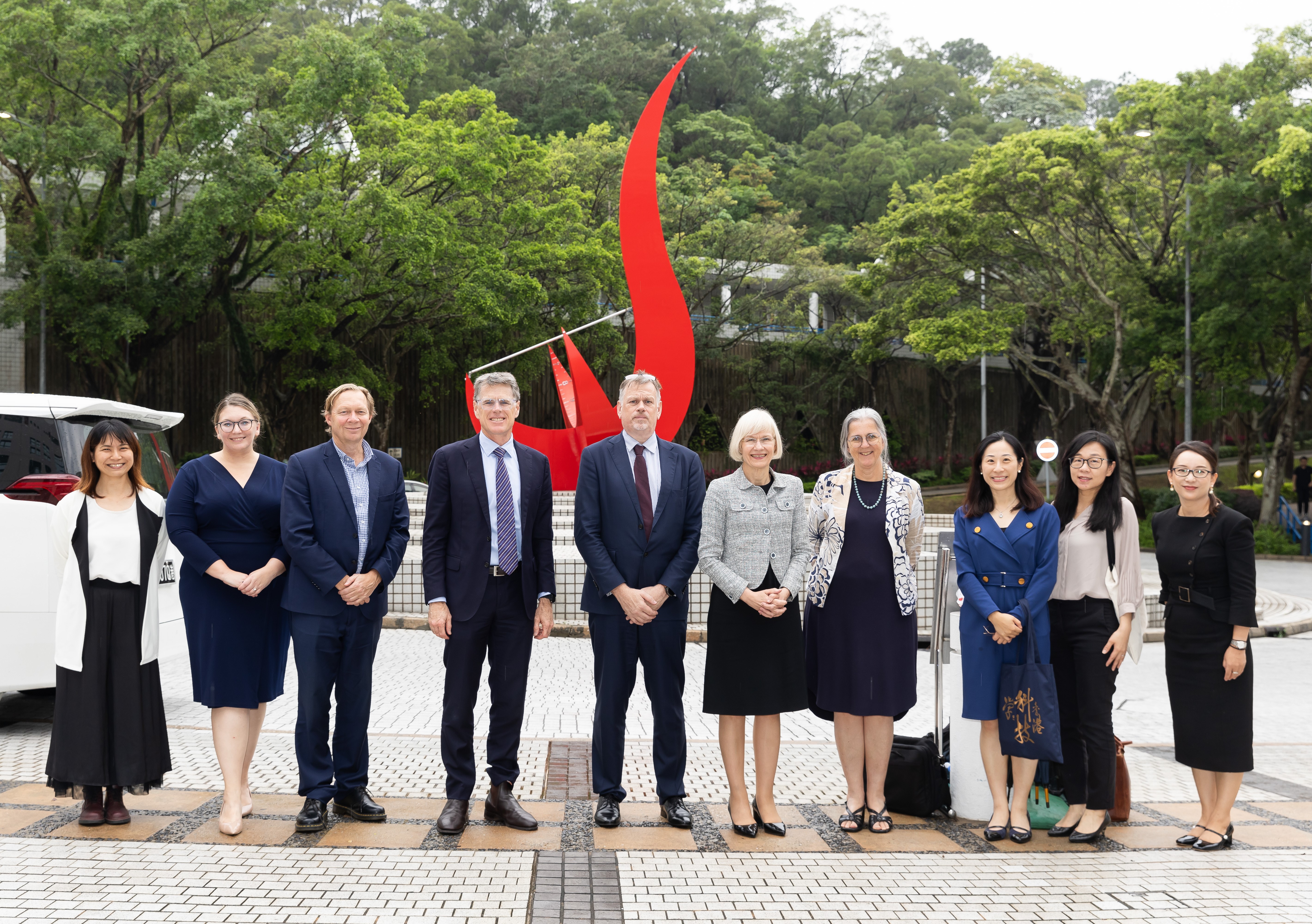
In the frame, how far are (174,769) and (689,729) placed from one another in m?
2.72

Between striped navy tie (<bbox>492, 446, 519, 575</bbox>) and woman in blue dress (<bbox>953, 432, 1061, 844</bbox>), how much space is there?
5.98ft

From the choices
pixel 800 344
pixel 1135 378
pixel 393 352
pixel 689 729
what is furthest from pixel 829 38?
pixel 689 729

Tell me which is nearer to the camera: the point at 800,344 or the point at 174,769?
the point at 174,769

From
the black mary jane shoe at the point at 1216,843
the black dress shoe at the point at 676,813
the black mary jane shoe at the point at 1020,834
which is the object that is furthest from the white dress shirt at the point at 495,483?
the black mary jane shoe at the point at 1216,843

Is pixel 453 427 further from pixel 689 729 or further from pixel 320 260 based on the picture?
pixel 689 729

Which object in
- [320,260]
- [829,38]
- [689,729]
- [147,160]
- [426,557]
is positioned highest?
[829,38]

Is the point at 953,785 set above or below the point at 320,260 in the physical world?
below

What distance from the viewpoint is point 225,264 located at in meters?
22.7

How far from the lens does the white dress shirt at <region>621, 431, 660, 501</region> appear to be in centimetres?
421

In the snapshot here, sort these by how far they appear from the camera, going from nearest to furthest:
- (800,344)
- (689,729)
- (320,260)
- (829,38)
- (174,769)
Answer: (174,769)
(689,729)
(320,260)
(800,344)
(829,38)

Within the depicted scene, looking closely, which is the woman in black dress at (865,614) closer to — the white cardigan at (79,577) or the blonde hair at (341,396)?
the blonde hair at (341,396)

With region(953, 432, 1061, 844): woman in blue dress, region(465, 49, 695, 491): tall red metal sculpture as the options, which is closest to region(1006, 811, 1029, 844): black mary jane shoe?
region(953, 432, 1061, 844): woman in blue dress

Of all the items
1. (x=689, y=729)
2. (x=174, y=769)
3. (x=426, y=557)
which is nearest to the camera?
(x=426, y=557)

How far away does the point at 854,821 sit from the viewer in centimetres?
409
